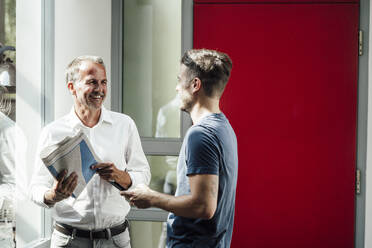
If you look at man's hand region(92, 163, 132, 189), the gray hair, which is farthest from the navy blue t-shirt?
the gray hair

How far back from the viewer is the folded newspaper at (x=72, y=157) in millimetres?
1606

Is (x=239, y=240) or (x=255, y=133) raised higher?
(x=255, y=133)

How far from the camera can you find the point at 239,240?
294 centimetres

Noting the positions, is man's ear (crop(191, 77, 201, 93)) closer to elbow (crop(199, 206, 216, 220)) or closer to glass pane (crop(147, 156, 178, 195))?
elbow (crop(199, 206, 216, 220))

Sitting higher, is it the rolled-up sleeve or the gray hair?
the gray hair

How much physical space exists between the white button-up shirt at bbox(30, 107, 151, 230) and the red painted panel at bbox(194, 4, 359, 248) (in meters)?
1.05

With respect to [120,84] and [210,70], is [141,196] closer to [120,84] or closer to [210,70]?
[210,70]

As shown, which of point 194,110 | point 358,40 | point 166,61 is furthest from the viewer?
point 166,61

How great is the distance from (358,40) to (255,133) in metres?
0.99

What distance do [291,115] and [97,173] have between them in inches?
62.9

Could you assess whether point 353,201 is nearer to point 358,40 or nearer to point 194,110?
point 358,40

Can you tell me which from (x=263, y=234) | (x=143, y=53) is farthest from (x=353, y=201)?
(x=143, y=53)

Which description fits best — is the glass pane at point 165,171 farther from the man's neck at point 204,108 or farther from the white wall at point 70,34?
the man's neck at point 204,108

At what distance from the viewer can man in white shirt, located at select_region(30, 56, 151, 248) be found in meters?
1.93
